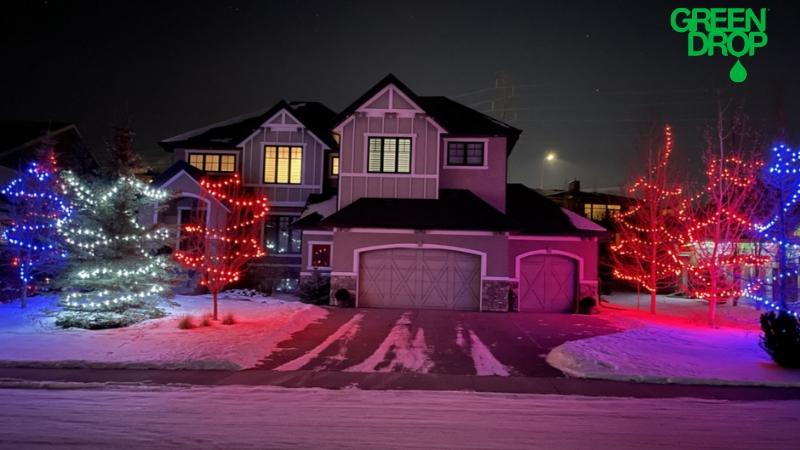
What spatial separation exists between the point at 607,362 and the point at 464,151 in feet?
45.6

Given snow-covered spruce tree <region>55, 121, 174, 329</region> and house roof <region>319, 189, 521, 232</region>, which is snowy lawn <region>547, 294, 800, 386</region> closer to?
house roof <region>319, 189, 521, 232</region>

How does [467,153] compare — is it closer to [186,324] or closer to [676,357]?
[676,357]

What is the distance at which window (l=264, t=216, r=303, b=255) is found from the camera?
26.9 meters

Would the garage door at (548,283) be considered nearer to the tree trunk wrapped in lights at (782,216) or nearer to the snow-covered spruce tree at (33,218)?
the tree trunk wrapped in lights at (782,216)

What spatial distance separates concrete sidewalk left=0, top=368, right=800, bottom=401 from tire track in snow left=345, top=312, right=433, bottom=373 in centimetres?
55

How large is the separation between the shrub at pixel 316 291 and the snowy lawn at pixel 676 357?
1074 cm

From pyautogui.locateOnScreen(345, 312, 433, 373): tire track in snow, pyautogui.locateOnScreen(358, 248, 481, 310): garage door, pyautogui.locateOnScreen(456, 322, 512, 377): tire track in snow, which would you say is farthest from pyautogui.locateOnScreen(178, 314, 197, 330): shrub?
pyautogui.locateOnScreen(358, 248, 481, 310): garage door

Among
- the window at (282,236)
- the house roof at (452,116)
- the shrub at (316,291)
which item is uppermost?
the house roof at (452,116)

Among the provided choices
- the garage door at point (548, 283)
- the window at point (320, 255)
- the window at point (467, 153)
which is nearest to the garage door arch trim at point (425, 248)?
the garage door at point (548, 283)

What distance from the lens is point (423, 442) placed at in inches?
265

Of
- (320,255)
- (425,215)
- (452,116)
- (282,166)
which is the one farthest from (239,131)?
(425,215)

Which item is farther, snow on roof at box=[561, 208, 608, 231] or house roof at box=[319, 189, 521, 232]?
snow on roof at box=[561, 208, 608, 231]

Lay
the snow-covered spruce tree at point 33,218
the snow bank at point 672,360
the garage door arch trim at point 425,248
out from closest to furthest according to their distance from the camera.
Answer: the snow bank at point 672,360
the snow-covered spruce tree at point 33,218
the garage door arch trim at point 425,248

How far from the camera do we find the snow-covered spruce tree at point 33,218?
62.3ft
